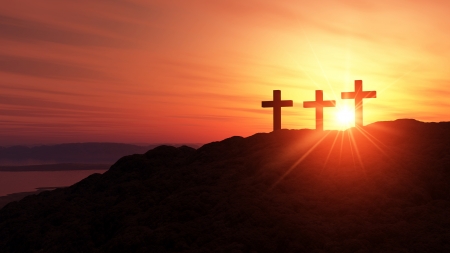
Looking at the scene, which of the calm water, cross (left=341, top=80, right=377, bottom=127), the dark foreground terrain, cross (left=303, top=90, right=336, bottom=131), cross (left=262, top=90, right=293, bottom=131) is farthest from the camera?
the calm water

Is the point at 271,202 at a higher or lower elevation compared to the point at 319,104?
lower

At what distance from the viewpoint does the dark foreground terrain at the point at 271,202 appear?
836cm

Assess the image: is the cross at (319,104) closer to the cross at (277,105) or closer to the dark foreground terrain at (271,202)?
the cross at (277,105)

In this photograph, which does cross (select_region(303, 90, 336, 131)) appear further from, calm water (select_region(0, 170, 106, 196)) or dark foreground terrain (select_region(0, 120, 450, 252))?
calm water (select_region(0, 170, 106, 196))

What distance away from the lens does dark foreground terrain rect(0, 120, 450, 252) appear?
8.36 metres

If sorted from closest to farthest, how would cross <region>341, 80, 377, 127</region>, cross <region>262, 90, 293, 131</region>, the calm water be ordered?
cross <region>341, 80, 377, 127</region>
cross <region>262, 90, 293, 131</region>
the calm water

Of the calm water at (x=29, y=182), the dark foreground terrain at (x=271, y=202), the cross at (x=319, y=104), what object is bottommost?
the calm water at (x=29, y=182)

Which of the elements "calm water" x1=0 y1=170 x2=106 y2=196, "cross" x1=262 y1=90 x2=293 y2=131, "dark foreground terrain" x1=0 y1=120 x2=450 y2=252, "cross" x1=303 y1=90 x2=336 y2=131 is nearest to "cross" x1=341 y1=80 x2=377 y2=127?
"cross" x1=303 y1=90 x2=336 y2=131

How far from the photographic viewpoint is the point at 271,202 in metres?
9.60

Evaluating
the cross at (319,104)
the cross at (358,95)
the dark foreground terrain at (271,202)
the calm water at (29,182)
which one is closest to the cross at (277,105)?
the cross at (319,104)

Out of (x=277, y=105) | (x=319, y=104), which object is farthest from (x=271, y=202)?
(x=277, y=105)

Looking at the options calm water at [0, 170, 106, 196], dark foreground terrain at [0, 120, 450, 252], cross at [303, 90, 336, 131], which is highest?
cross at [303, 90, 336, 131]

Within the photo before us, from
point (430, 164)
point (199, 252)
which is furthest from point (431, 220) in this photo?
point (199, 252)

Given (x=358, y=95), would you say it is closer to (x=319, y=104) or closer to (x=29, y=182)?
(x=319, y=104)
